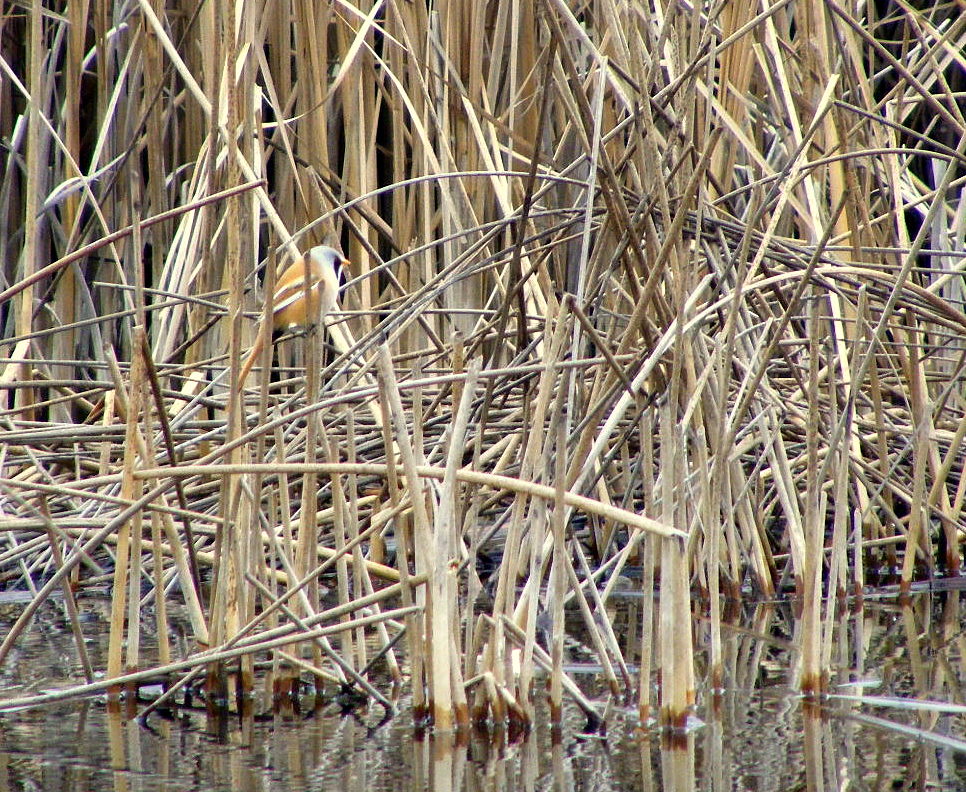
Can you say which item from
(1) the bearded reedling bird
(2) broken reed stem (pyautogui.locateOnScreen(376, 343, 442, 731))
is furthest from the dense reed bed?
(1) the bearded reedling bird

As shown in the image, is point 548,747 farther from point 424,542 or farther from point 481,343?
point 481,343

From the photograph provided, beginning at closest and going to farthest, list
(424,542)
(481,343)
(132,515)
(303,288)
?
1. (424,542)
2. (132,515)
3. (481,343)
4. (303,288)

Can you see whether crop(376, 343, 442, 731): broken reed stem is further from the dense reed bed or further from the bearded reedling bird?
the bearded reedling bird

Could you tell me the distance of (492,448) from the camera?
13.5ft

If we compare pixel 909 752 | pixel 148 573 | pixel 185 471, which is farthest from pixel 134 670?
pixel 909 752

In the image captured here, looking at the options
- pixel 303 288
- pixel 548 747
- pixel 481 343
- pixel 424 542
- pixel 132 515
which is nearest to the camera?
pixel 424 542

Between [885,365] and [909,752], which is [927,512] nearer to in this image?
[885,365]

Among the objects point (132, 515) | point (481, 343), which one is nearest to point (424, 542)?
point (132, 515)

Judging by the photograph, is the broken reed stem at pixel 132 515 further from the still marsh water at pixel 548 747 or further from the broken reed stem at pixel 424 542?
the broken reed stem at pixel 424 542

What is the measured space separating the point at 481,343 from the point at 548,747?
1.04 metres

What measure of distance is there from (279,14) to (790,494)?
8.21 ft

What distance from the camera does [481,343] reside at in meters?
3.29

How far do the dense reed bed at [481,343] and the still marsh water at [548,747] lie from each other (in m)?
0.09

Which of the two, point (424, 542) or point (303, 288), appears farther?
point (303, 288)
